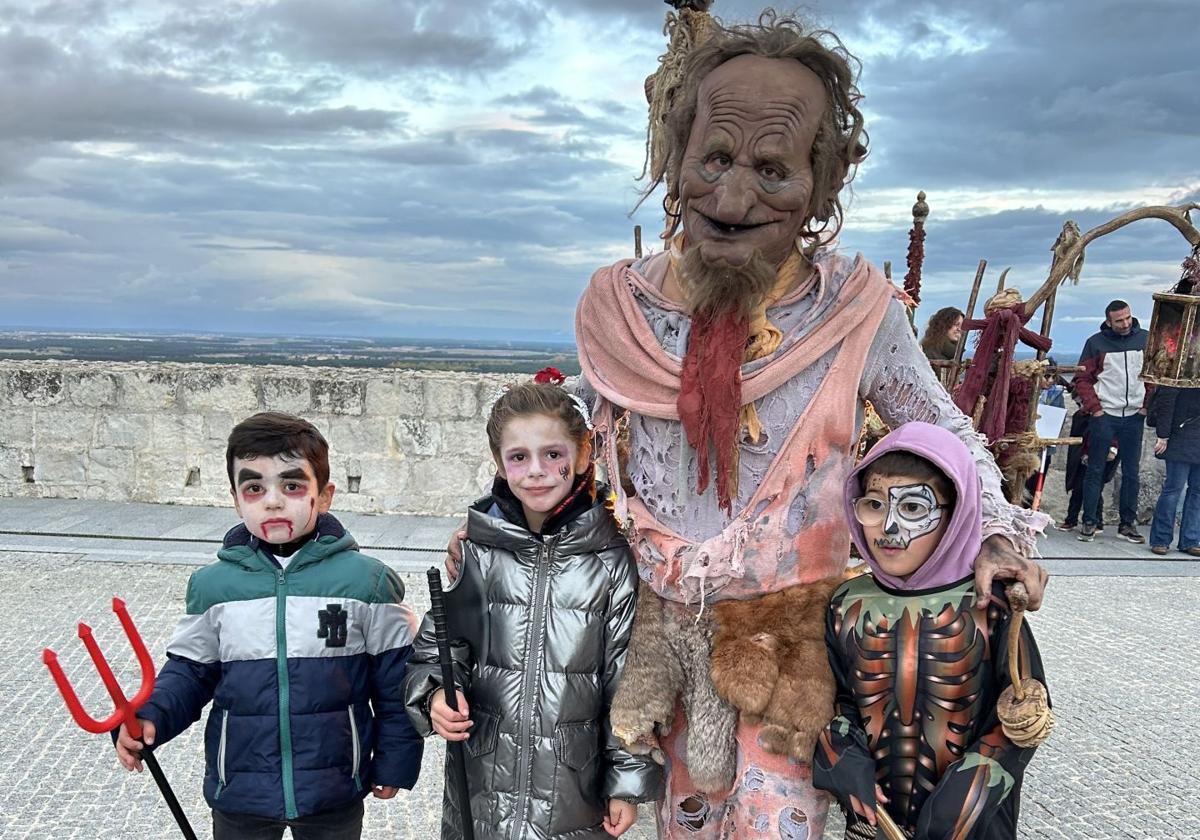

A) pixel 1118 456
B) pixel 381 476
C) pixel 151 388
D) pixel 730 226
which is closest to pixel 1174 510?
pixel 1118 456

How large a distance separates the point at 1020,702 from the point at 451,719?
1136mm

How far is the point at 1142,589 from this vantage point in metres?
6.20

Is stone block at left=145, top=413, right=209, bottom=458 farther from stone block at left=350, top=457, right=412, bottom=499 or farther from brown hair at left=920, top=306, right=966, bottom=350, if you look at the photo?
brown hair at left=920, top=306, right=966, bottom=350

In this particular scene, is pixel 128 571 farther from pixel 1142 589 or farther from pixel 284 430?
pixel 1142 589

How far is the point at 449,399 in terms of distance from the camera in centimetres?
695

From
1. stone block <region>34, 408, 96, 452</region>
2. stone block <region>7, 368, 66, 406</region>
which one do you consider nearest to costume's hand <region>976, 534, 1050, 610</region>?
stone block <region>34, 408, 96, 452</region>

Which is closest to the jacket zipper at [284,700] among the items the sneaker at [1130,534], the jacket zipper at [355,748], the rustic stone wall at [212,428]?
the jacket zipper at [355,748]

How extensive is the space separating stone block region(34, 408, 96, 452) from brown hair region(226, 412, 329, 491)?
19.5 feet

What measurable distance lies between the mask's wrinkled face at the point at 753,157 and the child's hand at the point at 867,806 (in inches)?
43.2

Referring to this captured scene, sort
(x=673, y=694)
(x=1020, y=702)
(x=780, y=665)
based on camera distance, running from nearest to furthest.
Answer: (x=1020, y=702) → (x=780, y=665) → (x=673, y=694)

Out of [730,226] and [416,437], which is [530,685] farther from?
[416,437]

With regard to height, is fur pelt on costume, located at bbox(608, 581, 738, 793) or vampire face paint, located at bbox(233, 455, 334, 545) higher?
vampire face paint, located at bbox(233, 455, 334, 545)

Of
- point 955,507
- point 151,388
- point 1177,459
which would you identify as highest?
point 955,507

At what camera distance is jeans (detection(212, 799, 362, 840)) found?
211 cm
